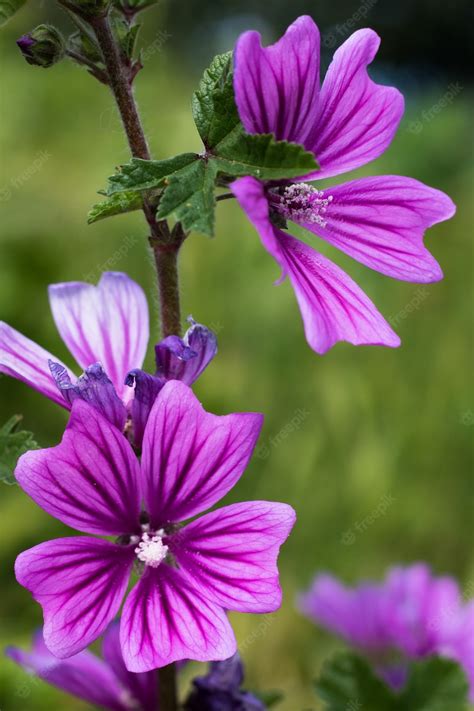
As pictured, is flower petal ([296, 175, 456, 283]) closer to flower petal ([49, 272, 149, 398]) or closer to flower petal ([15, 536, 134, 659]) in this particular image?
flower petal ([49, 272, 149, 398])

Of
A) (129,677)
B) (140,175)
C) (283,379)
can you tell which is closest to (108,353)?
(140,175)

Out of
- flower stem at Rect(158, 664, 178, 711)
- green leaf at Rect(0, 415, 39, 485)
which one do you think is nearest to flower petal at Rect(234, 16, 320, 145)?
green leaf at Rect(0, 415, 39, 485)

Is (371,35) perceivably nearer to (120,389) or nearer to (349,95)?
(349,95)

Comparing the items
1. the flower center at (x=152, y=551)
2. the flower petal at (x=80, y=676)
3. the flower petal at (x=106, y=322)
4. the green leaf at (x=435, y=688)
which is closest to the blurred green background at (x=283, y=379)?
the flower petal at (x=80, y=676)

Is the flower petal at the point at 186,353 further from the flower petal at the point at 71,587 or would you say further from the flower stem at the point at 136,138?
the flower petal at the point at 71,587

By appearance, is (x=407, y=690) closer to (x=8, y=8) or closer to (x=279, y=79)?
(x=279, y=79)

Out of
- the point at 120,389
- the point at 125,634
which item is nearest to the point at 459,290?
the point at 120,389
